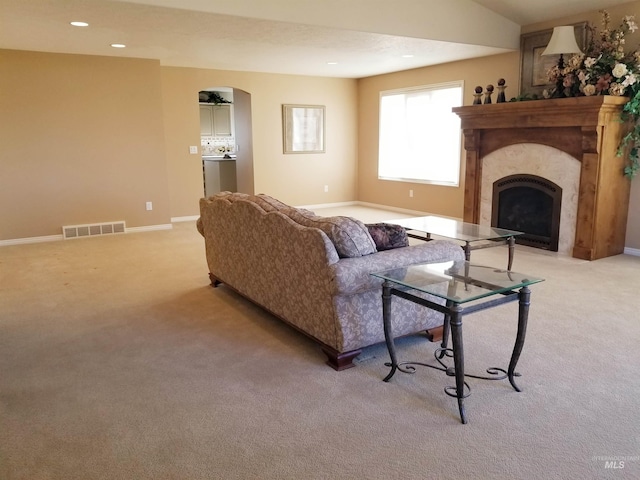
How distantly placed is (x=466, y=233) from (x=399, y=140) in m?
4.28

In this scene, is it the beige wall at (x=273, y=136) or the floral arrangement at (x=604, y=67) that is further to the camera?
the beige wall at (x=273, y=136)

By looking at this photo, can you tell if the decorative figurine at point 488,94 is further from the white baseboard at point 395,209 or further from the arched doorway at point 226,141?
the arched doorway at point 226,141

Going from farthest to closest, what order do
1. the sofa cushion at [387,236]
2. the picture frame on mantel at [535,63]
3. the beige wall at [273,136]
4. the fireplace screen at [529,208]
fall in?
1. the beige wall at [273,136]
2. the picture frame on mantel at [535,63]
3. the fireplace screen at [529,208]
4. the sofa cushion at [387,236]

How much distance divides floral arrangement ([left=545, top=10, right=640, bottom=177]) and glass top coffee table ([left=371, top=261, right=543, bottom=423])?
10.7ft

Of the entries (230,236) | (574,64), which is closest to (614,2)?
(574,64)

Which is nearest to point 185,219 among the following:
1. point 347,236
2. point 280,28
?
point 280,28

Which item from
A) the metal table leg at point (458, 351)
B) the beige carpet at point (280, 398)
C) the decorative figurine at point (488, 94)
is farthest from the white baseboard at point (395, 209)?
the metal table leg at point (458, 351)

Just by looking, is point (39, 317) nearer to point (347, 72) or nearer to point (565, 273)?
point (565, 273)

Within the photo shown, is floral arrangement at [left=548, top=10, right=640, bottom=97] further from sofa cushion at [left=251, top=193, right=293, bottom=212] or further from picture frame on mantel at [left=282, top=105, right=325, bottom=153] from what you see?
picture frame on mantel at [left=282, top=105, right=325, bottom=153]

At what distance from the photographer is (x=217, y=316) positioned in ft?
12.1

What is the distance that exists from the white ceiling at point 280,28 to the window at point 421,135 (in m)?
0.72

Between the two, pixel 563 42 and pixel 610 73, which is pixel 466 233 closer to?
pixel 610 73

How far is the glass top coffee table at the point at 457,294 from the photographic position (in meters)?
2.25

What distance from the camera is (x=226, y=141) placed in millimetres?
10289
